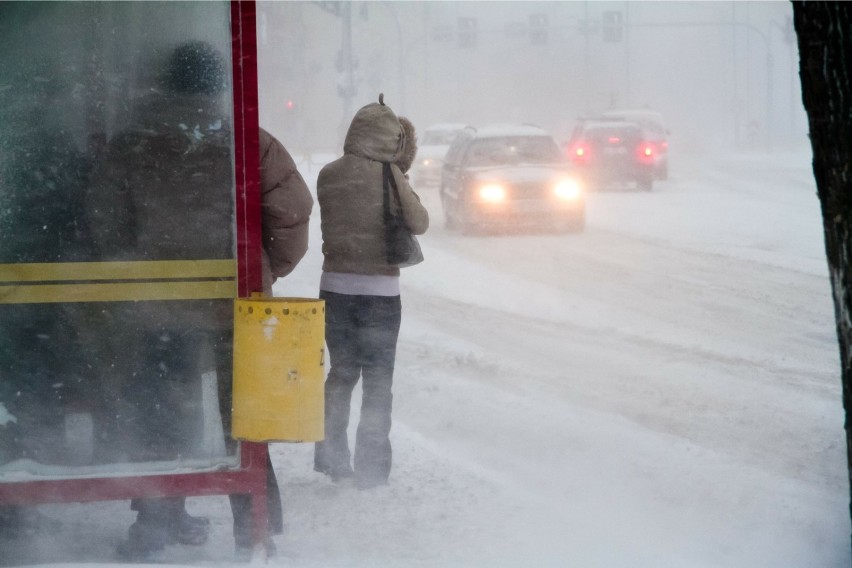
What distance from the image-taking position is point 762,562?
471 cm

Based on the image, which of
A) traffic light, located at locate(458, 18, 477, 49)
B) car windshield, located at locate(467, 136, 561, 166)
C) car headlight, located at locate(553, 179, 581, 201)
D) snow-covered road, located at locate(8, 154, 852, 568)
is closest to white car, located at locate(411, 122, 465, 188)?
car windshield, located at locate(467, 136, 561, 166)

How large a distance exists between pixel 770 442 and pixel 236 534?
3373 millimetres

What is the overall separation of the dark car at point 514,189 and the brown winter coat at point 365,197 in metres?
11.6

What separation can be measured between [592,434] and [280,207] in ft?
9.31

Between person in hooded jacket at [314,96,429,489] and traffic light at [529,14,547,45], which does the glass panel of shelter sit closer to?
person in hooded jacket at [314,96,429,489]

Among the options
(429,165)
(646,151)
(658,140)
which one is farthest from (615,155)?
(429,165)

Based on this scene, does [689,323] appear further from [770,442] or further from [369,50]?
[369,50]

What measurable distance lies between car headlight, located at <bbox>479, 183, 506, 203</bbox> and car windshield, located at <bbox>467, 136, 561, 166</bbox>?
0.53m

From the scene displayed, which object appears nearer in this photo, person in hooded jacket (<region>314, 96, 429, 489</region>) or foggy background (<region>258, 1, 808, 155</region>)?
person in hooded jacket (<region>314, 96, 429, 489</region>)

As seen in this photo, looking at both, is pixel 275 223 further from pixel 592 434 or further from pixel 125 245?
pixel 592 434

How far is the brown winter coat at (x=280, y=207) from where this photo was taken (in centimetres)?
465

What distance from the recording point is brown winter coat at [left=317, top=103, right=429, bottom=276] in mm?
5461

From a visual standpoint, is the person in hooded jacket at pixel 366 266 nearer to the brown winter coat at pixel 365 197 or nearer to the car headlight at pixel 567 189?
the brown winter coat at pixel 365 197

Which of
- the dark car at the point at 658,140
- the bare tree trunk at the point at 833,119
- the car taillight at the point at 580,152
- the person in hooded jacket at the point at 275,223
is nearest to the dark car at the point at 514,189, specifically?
the car taillight at the point at 580,152
